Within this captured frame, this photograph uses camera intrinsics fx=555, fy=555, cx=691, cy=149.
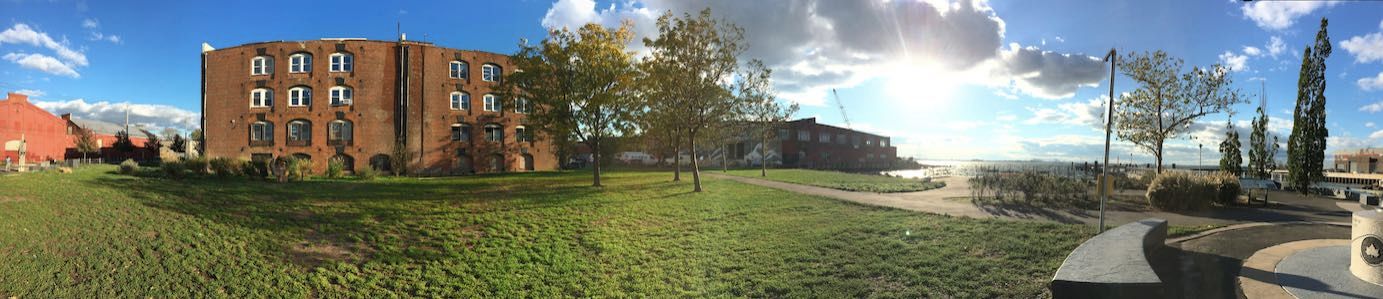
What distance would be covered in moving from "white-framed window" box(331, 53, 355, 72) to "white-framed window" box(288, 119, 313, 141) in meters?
4.40

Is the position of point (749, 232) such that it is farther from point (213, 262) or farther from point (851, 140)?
point (851, 140)

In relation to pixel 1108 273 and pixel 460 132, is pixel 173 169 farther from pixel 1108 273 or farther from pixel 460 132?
pixel 1108 273

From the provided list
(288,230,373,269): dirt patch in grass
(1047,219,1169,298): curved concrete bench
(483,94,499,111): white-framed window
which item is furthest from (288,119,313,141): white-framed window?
(1047,219,1169,298): curved concrete bench

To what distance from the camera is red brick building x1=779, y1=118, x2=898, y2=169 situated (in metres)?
71.4

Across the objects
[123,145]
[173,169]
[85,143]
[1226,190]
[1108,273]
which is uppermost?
[85,143]

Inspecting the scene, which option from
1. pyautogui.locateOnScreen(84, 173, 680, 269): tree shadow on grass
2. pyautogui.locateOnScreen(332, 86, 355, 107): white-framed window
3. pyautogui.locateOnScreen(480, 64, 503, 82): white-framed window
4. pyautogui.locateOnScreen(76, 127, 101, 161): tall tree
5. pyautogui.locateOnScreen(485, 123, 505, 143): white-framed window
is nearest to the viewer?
pyautogui.locateOnScreen(84, 173, 680, 269): tree shadow on grass

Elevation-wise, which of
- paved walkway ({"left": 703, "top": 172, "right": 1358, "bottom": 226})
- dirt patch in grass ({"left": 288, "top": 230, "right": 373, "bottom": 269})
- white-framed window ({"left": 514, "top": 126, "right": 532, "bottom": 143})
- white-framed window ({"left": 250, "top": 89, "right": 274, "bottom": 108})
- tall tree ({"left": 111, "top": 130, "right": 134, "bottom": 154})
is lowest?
dirt patch in grass ({"left": 288, "top": 230, "right": 373, "bottom": 269})

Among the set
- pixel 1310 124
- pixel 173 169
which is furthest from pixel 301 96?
pixel 1310 124

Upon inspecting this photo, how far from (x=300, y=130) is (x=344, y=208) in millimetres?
30610

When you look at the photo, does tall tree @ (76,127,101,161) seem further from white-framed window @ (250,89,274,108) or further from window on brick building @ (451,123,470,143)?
window on brick building @ (451,123,470,143)

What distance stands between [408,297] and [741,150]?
6644 centimetres

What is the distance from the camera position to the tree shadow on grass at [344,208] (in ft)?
33.0

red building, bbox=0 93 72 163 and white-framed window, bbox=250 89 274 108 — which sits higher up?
white-framed window, bbox=250 89 274 108

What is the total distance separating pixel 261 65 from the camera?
1545 inches
